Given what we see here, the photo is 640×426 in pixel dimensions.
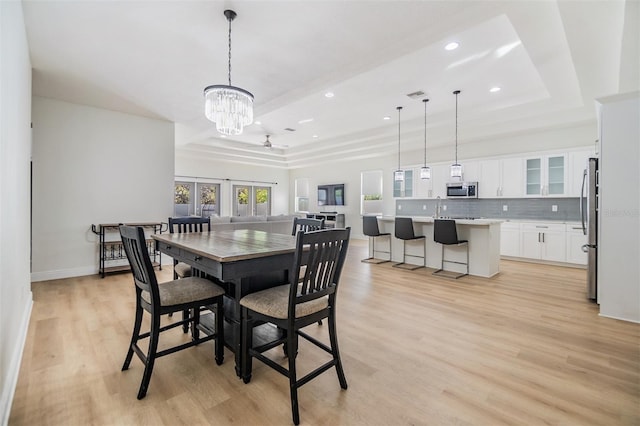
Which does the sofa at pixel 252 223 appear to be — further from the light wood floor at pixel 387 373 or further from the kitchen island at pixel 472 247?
the kitchen island at pixel 472 247

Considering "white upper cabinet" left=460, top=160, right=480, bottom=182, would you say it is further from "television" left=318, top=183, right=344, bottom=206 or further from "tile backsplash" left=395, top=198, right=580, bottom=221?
"television" left=318, top=183, right=344, bottom=206

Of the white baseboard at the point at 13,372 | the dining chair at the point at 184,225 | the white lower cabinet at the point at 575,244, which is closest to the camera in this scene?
the white baseboard at the point at 13,372

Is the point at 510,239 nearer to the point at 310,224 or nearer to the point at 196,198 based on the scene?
the point at 310,224

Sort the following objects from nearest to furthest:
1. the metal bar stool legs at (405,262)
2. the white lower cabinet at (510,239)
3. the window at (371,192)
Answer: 1. the metal bar stool legs at (405,262)
2. the white lower cabinet at (510,239)
3. the window at (371,192)

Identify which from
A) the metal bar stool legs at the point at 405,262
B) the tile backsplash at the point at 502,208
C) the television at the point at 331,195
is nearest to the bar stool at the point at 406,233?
the metal bar stool legs at the point at 405,262

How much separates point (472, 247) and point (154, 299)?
4.61m

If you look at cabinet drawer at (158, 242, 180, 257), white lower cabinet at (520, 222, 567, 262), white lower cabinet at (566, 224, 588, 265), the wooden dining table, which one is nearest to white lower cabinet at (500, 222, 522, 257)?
white lower cabinet at (520, 222, 567, 262)

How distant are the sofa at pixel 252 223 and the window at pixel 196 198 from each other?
3.85 meters

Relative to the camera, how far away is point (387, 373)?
204 centimetres

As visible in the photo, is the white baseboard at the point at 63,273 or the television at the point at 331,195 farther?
the television at the point at 331,195

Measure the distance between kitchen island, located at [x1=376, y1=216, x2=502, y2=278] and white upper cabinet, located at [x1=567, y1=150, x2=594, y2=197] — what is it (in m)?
1.78

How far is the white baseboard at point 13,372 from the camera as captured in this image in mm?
1563

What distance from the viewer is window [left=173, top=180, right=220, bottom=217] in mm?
9102

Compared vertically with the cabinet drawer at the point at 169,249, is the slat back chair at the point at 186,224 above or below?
above
